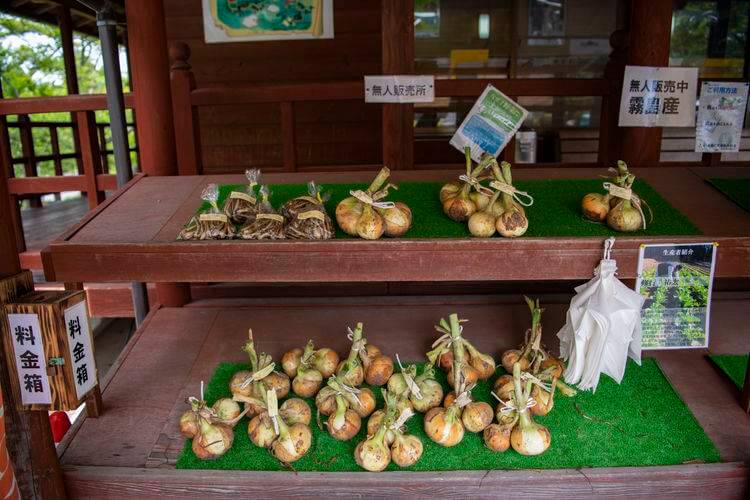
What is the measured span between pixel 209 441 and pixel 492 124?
5.99ft

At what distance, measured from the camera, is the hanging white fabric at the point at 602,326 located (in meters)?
1.83

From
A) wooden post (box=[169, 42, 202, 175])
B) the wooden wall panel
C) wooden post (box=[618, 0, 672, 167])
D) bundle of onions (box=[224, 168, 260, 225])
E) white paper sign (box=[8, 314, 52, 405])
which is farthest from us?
the wooden wall panel

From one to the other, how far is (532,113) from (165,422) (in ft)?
22.8

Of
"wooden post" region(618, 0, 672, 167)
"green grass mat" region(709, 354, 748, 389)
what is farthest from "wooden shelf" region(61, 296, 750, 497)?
"wooden post" region(618, 0, 672, 167)

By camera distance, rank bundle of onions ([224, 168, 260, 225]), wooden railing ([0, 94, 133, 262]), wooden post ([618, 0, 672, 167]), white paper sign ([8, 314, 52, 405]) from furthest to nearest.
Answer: wooden railing ([0, 94, 133, 262])
wooden post ([618, 0, 672, 167])
bundle of onions ([224, 168, 260, 225])
white paper sign ([8, 314, 52, 405])

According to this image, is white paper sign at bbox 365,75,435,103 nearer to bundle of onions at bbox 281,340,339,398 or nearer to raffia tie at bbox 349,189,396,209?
raffia tie at bbox 349,189,396,209

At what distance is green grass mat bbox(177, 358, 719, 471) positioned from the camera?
1.84m

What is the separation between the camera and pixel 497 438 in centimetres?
188

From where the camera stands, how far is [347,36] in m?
6.53

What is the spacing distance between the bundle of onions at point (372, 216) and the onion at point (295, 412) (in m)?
0.70

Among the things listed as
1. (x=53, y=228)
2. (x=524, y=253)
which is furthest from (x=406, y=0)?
(x=53, y=228)

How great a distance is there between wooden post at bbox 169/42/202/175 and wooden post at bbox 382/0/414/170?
1.10 m

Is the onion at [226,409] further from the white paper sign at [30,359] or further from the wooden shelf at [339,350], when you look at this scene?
the white paper sign at [30,359]

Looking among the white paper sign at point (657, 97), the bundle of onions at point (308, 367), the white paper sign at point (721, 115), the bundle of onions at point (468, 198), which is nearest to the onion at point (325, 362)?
the bundle of onions at point (308, 367)
